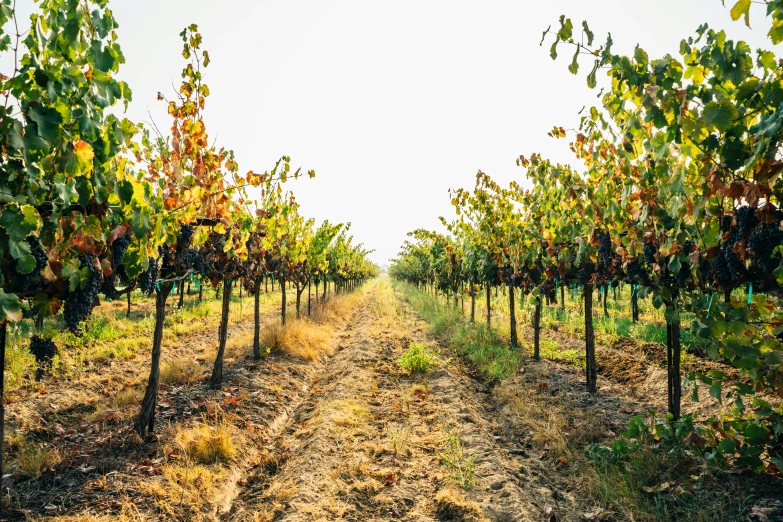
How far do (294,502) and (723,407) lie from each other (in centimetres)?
631

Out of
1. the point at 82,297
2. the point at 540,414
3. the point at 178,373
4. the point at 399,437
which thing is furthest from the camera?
the point at 178,373

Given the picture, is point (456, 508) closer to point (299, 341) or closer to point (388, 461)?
point (388, 461)

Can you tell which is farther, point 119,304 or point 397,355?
point 119,304

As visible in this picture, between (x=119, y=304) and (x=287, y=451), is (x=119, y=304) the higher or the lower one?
the higher one

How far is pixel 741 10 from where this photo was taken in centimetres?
213

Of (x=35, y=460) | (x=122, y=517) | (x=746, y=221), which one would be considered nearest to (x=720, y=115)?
(x=746, y=221)

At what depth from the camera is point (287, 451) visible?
19.3ft

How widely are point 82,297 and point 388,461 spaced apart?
3.97 meters

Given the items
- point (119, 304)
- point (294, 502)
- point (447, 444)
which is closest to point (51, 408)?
point (294, 502)

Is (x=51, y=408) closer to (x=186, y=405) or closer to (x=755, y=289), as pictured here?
(x=186, y=405)

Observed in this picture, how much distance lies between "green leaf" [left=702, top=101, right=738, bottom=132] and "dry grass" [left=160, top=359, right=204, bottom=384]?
8618 millimetres

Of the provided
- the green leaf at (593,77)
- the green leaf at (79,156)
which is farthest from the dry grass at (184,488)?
the green leaf at (593,77)

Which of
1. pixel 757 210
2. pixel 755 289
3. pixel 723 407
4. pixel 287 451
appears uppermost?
pixel 757 210

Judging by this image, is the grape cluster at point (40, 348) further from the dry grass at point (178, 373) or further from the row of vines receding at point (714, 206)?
the row of vines receding at point (714, 206)
